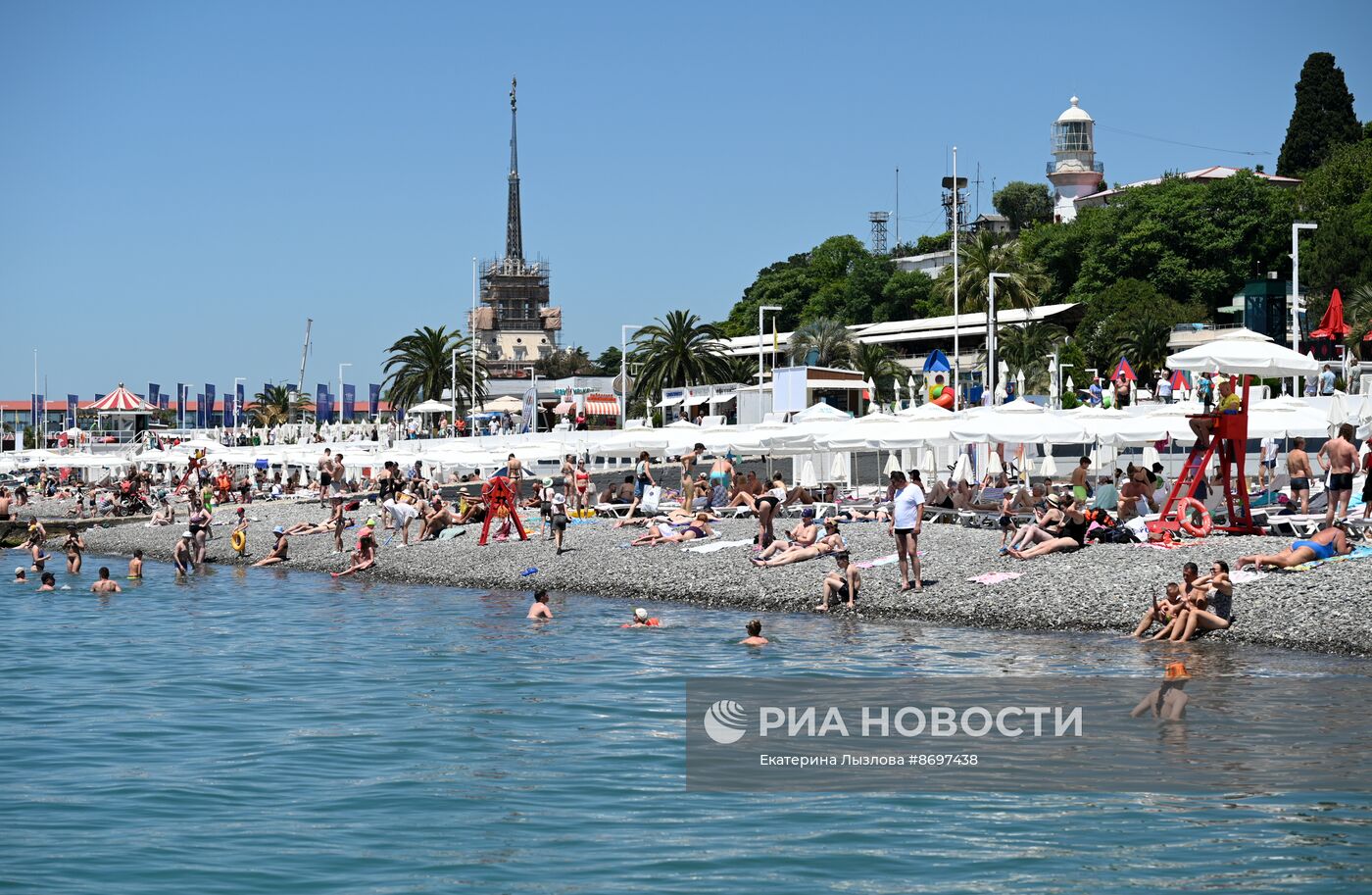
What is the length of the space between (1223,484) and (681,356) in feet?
146

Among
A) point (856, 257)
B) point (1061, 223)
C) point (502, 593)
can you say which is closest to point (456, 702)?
point (502, 593)

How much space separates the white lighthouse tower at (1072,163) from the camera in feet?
319

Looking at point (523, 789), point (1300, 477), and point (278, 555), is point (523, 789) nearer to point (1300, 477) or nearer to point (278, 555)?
point (1300, 477)

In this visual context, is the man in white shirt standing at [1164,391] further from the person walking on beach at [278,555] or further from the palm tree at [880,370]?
the palm tree at [880,370]

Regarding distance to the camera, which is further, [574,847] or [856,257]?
[856,257]

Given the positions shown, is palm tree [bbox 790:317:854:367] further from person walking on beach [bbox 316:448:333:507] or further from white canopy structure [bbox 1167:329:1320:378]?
white canopy structure [bbox 1167:329:1320:378]

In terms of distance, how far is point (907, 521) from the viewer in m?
19.4

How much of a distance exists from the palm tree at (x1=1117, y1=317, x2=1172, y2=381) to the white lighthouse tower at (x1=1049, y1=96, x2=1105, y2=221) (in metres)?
34.0

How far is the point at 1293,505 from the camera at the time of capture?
21625 mm

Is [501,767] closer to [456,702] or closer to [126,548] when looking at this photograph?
[456,702]

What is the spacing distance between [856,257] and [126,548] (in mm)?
68581

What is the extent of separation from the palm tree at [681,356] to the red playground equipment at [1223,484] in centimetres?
4416

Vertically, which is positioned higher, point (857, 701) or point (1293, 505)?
point (1293, 505)

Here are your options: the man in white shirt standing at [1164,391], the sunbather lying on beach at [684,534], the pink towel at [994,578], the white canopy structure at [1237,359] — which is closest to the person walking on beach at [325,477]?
the sunbather lying on beach at [684,534]
